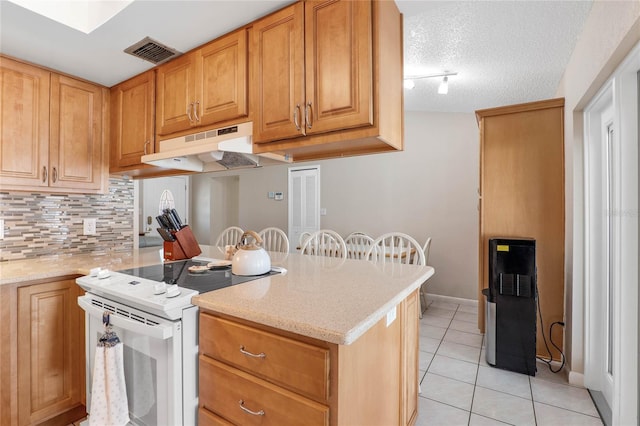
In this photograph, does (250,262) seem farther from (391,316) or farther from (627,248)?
(627,248)

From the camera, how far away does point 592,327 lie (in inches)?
75.9

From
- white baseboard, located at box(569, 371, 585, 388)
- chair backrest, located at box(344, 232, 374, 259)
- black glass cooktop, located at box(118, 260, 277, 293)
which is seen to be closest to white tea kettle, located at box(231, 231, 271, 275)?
black glass cooktop, located at box(118, 260, 277, 293)

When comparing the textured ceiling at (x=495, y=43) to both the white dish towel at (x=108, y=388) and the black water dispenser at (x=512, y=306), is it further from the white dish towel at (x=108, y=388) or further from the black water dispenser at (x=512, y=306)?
the white dish towel at (x=108, y=388)

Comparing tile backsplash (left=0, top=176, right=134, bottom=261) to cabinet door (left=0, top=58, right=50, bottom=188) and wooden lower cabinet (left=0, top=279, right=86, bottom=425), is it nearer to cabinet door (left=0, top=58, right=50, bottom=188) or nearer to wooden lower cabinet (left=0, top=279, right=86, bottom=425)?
cabinet door (left=0, top=58, right=50, bottom=188)

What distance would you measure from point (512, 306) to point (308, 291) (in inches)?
73.1

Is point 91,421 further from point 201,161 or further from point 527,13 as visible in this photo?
point 527,13

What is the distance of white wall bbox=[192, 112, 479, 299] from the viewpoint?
396 centimetres

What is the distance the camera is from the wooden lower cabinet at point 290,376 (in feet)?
2.77

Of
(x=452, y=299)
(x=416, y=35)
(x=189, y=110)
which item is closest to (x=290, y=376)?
(x=189, y=110)

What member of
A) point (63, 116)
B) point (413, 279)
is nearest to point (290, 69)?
point (413, 279)

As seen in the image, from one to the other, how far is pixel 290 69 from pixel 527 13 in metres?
1.39

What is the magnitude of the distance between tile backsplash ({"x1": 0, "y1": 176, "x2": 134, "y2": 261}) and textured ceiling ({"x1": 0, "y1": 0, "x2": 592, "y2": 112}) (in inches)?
34.5

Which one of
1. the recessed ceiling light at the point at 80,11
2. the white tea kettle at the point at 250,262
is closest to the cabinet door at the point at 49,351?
the white tea kettle at the point at 250,262

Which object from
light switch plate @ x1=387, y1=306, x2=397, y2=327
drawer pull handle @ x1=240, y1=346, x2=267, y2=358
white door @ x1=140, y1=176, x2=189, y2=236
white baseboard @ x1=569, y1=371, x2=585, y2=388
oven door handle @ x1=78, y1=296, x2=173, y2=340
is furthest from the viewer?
white door @ x1=140, y1=176, x2=189, y2=236
